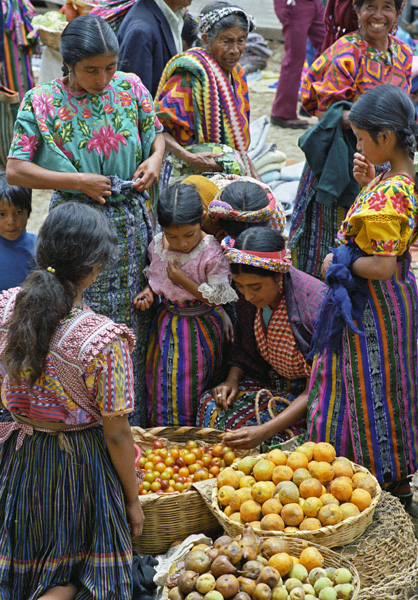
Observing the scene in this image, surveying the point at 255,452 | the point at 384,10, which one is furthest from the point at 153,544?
the point at 384,10

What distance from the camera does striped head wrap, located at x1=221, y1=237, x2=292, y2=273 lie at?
10.6 ft

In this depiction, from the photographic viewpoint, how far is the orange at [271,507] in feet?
8.86

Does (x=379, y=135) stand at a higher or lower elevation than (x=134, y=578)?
higher

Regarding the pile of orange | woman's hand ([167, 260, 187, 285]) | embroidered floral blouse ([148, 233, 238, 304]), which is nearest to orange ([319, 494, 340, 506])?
the pile of orange

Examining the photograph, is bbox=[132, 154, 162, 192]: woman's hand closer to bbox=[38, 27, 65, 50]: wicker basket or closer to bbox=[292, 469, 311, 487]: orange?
bbox=[292, 469, 311, 487]: orange

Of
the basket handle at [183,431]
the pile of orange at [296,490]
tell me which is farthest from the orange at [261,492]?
the basket handle at [183,431]

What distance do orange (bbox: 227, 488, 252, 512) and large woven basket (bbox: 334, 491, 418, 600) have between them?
38 centimetres

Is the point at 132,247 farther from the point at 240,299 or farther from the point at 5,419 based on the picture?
the point at 5,419

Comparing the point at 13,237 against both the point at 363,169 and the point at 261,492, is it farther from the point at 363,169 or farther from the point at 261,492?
the point at 261,492

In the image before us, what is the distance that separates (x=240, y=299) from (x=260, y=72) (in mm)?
8470

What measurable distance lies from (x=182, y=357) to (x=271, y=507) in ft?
4.07

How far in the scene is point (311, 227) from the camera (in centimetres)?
494

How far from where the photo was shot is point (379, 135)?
2.88 m

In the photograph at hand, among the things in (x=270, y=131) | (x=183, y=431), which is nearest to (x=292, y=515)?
→ (x=183, y=431)
